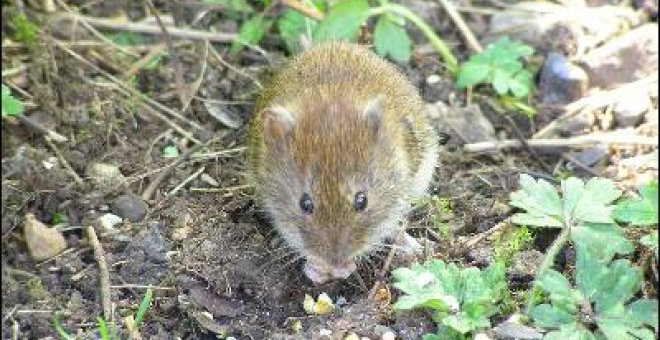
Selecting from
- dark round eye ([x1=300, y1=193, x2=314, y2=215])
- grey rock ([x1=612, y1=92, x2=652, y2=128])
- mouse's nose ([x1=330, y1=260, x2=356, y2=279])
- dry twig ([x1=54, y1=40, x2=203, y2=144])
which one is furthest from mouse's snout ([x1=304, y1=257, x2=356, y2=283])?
grey rock ([x1=612, y1=92, x2=652, y2=128])

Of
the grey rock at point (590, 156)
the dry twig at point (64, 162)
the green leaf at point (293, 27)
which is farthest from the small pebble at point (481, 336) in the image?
the green leaf at point (293, 27)

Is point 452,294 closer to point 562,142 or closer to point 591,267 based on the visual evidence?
point 591,267

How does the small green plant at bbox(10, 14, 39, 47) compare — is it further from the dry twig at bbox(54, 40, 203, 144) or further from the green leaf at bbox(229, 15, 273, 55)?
the green leaf at bbox(229, 15, 273, 55)

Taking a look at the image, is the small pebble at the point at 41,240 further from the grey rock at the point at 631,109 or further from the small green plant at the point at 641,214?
the grey rock at the point at 631,109

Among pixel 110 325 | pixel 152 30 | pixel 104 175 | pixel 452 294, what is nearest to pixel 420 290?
pixel 452 294

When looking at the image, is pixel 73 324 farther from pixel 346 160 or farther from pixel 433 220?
pixel 433 220

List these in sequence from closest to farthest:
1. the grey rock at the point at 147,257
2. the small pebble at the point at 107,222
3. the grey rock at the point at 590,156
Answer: the grey rock at the point at 147,257 → the small pebble at the point at 107,222 → the grey rock at the point at 590,156

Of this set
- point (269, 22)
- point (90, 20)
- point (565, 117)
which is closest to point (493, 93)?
point (565, 117)
